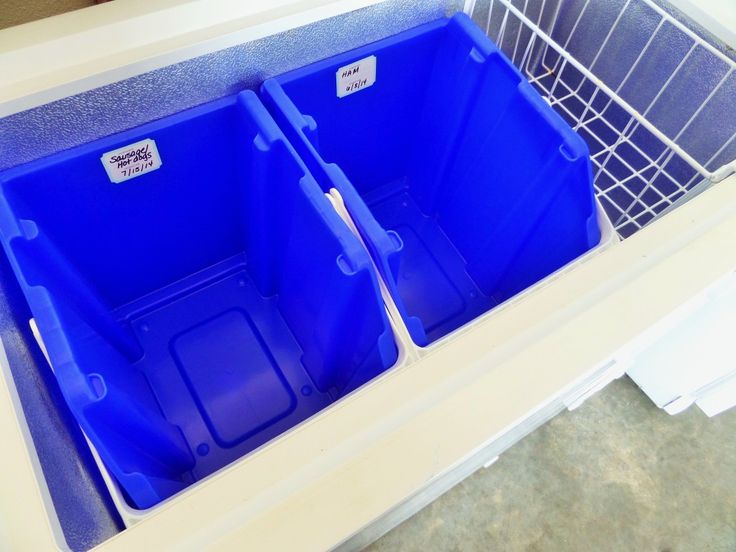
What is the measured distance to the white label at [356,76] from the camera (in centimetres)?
98

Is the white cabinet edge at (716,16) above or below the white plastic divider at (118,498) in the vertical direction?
above

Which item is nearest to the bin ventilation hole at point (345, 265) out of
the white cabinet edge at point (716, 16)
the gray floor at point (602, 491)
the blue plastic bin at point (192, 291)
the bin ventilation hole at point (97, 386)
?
the blue plastic bin at point (192, 291)

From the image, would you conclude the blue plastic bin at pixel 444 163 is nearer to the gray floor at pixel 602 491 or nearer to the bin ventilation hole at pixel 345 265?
the bin ventilation hole at pixel 345 265

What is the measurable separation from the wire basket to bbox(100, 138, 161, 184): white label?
681 mm

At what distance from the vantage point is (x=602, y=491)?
53.6 inches

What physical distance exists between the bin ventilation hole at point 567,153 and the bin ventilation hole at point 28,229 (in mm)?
830

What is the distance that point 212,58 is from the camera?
82 centimetres

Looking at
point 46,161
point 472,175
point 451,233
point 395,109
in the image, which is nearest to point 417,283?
point 451,233

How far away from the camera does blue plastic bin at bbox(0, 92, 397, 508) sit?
75cm

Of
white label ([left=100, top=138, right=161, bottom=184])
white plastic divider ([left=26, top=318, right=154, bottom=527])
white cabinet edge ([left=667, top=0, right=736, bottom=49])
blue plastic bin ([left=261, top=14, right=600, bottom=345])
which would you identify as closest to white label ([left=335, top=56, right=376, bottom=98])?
blue plastic bin ([left=261, top=14, right=600, bottom=345])

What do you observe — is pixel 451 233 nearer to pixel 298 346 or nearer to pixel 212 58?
pixel 298 346

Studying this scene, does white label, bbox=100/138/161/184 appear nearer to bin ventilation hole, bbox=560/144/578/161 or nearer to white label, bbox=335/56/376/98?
white label, bbox=335/56/376/98

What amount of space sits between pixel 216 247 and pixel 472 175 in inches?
23.0

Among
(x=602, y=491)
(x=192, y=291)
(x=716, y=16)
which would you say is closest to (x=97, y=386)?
(x=192, y=291)
